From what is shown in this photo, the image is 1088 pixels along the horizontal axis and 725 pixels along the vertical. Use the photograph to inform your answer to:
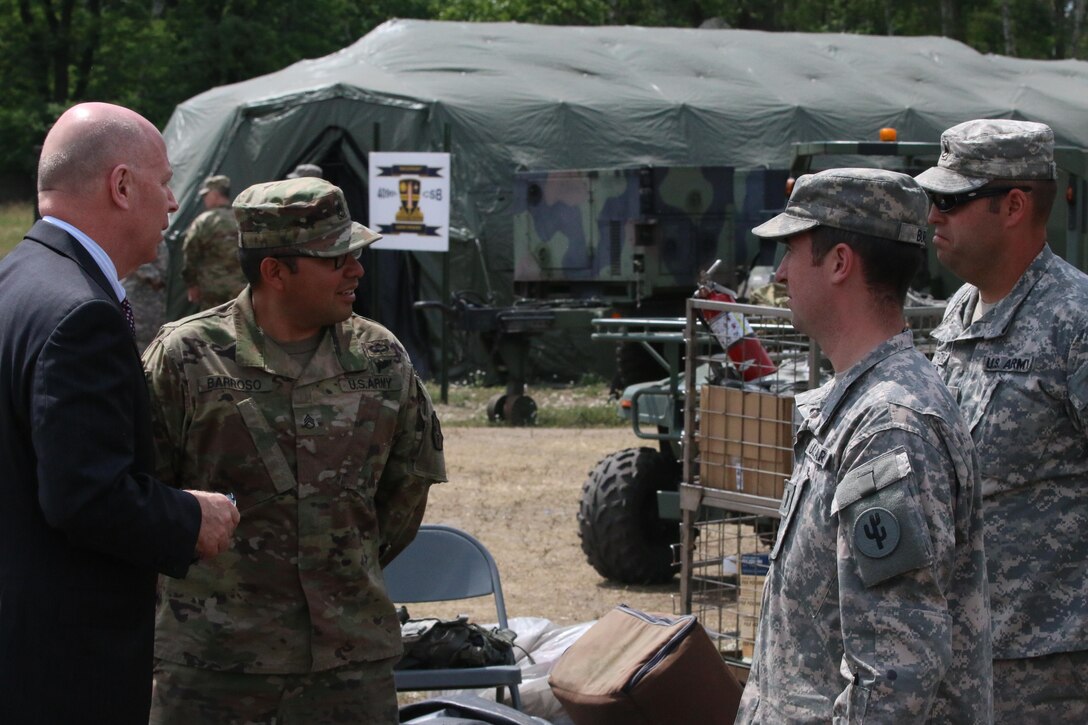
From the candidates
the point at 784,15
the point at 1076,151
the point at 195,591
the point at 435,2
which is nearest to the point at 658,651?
the point at 195,591

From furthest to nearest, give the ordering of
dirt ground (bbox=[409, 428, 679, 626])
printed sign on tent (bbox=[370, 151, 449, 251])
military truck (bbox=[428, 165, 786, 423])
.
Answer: military truck (bbox=[428, 165, 786, 423]) → printed sign on tent (bbox=[370, 151, 449, 251]) → dirt ground (bbox=[409, 428, 679, 626])

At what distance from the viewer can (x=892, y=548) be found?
2.23m

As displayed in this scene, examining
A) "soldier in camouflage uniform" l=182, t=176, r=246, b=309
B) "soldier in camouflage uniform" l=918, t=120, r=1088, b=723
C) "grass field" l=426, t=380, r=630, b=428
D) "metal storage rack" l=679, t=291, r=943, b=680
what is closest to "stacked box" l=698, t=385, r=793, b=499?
"metal storage rack" l=679, t=291, r=943, b=680

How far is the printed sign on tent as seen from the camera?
564 inches

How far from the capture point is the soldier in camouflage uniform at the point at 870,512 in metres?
2.24

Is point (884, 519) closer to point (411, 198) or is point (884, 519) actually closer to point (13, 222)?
point (411, 198)

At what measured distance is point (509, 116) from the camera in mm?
17422

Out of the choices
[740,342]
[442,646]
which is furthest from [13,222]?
[442,646]

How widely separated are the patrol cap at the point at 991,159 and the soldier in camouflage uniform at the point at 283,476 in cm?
127

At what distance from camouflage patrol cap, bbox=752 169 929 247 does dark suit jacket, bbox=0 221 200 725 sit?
1.16 meters

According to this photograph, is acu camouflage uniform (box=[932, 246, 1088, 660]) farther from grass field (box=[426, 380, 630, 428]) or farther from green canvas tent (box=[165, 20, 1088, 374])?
green canvas tent (box=[165, 20, 1088, 374])

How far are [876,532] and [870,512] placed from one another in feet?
0.11

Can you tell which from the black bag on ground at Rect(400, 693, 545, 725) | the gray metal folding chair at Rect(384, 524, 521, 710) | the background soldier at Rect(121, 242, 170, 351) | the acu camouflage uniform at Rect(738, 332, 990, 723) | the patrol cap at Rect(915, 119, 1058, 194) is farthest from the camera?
the background soldier at Rect(121, 242, 170, 351)

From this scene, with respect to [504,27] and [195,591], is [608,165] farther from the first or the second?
[195,591]
